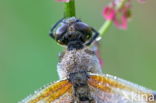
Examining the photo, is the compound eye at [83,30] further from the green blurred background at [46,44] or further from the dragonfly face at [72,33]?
the green blurred background at [46,44]

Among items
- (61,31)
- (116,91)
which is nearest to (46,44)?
(61,31)

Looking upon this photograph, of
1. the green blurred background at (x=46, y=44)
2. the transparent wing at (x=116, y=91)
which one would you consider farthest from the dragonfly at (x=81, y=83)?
A: the green blurred background at (x=46, y=44)

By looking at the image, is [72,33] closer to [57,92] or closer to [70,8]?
[70,8]

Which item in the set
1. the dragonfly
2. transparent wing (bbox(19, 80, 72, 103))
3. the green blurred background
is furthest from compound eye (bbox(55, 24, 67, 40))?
the green blurred background

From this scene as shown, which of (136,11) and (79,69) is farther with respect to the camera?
(136,11)

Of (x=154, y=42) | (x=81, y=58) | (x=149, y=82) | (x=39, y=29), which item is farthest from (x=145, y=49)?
(x=81, y=58)

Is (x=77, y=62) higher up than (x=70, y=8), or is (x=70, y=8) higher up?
(x=70, y=8)

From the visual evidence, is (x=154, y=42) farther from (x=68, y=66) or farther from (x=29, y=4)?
(x=68, y=66)
